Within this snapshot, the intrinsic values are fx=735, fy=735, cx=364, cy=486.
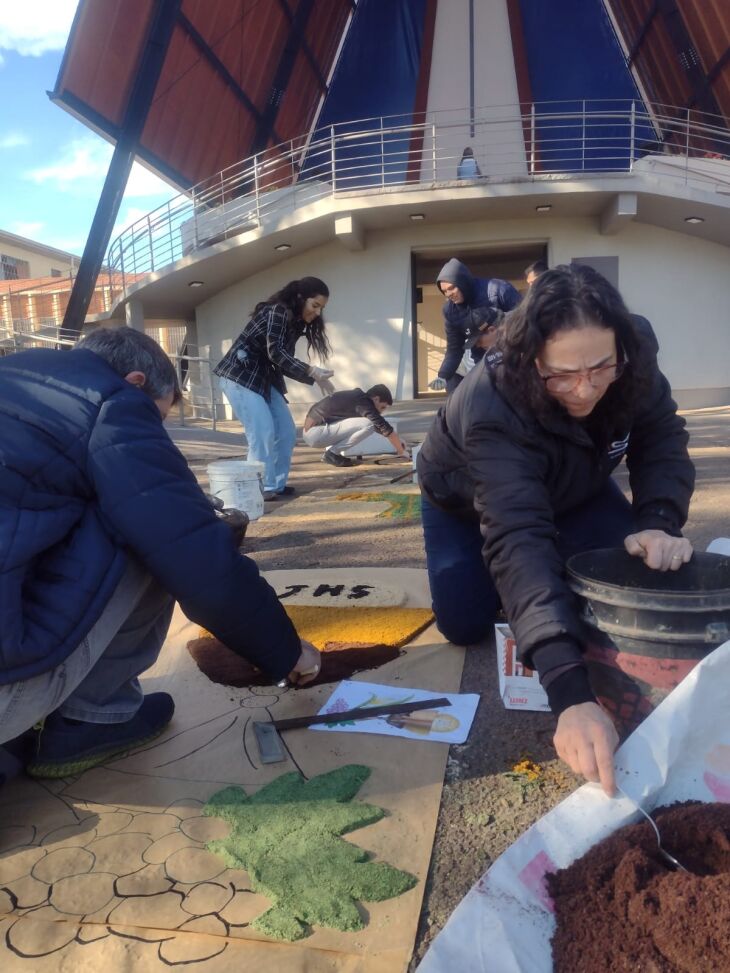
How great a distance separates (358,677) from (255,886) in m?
0.89

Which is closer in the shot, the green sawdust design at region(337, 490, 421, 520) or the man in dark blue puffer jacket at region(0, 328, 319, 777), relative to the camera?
the man in dark blue puffer jacket at region(0, 328, 319, 777)

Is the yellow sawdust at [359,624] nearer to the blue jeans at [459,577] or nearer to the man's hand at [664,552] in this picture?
the blue jeans at [459,577]

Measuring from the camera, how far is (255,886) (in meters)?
1.27

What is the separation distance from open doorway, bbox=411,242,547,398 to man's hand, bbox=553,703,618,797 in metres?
11.2

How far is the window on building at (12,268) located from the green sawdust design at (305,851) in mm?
32036

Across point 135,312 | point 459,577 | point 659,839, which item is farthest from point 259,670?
point 135,312

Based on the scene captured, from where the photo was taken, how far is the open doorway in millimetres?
12328

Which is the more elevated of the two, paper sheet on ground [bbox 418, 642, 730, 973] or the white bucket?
the white bucket

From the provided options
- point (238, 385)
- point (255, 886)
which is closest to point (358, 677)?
point (255, 886)

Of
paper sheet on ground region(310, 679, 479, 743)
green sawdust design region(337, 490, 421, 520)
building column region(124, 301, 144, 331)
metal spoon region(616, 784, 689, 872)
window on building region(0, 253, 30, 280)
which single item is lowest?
paper sheet on ground region(310, 679, 479, 743)

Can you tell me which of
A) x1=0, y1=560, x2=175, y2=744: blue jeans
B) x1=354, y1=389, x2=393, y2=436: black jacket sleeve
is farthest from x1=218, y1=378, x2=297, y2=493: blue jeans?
x1=0, y1=560, x2=175, y2=744: blue jeans

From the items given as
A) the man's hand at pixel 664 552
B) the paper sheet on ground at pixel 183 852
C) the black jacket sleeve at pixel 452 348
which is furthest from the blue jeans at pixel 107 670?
the black jacket sleeve at pixel 452 348

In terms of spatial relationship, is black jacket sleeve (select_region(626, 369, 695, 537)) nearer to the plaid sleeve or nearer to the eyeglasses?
the eyeglasses

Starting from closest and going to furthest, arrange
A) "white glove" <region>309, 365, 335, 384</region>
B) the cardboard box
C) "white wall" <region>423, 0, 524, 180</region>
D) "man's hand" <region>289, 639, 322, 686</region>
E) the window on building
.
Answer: "man's hand" <region>289, 639, 322, 686</region> → the cardboard box → "white glove" <region>309, 365, 335, 384</region> → "white wall" <region>423, 0, 524, 180</region> → the window on building
